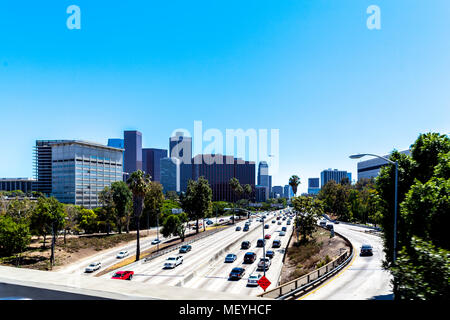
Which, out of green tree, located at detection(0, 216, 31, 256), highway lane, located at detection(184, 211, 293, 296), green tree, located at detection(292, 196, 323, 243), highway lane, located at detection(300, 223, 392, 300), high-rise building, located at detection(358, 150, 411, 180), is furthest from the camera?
high-rise building, located at detection(358, 150, 411, 180)

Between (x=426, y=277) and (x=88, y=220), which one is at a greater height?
(x=426, y=277)

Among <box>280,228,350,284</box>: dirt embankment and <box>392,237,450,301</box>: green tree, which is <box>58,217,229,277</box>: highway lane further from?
<box>392,237,450,301</box>: green tree

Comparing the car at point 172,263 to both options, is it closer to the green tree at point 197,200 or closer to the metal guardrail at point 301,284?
the metal guardrail at point 301,284

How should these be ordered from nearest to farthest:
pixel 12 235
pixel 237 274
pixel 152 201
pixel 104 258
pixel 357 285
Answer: pixel 357 285 < pixel 237 274 < pixel 12 235 < pixel 104 258 < pixel 152 201

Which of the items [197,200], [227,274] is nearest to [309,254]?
[227,274]

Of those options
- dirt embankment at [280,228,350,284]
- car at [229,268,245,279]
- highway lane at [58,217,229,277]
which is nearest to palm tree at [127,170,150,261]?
highway lane at [58,217,229,277]

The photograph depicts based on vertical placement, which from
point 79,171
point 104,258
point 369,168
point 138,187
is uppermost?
point 369,168

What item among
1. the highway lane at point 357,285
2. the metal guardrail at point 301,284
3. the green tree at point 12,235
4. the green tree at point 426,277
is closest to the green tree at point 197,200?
the green tree at point 12,235

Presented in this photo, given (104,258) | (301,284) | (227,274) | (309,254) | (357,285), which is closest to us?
(301,284)

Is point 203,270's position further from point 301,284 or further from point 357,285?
point 357,285

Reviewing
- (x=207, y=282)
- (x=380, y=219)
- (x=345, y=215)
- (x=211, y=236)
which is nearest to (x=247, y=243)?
→ (x=211, y=236)
